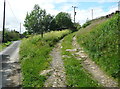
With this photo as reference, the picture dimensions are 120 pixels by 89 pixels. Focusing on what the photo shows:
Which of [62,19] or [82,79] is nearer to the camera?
[82,79]

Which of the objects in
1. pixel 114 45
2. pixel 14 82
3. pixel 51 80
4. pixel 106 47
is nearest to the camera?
pixel 51 80

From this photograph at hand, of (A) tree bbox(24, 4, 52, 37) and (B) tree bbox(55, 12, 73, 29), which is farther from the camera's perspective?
(B) tree bbox(55, 12, 73, 29)

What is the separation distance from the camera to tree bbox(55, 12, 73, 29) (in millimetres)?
48031

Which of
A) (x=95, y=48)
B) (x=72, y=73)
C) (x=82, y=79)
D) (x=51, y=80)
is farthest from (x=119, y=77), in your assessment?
(x=95, y=48)

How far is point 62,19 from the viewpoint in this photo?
1898 inches

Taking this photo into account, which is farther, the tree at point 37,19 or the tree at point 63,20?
the tree at point 63,20

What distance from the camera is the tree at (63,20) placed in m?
48.0

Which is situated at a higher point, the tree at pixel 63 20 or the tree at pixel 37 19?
the tree at pixel 63 20

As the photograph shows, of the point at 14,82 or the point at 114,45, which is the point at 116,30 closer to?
the point at 114,45

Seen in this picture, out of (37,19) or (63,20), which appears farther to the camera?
(63,20)

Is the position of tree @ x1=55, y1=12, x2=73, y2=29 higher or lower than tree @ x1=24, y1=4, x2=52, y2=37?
higher

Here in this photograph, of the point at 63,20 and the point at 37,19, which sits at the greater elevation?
the point at 63,20

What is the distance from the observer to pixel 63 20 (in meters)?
48.1

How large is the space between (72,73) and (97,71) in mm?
1365
